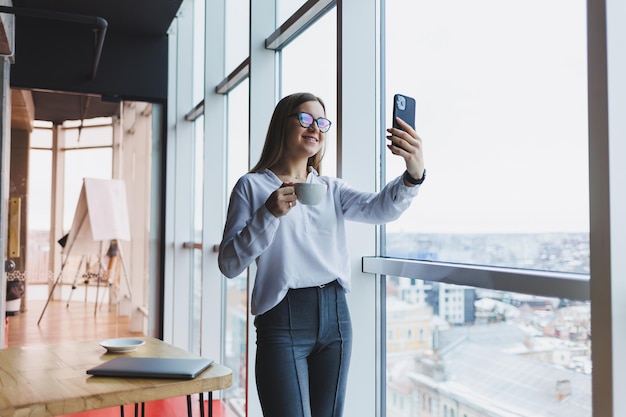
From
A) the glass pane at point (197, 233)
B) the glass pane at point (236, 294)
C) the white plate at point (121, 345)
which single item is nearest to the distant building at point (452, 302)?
the white plate at point (121, 345)

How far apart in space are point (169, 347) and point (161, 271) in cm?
341

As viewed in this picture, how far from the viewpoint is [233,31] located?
3951 mm

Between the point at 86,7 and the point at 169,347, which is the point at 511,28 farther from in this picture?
the point at 86,7

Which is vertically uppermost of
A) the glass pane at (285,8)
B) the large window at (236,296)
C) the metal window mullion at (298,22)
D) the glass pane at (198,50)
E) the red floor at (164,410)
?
the glass pane at (198,50)

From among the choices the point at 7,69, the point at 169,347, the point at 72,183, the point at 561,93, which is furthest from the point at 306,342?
the point at 7,69

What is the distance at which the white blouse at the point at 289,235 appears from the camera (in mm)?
1596

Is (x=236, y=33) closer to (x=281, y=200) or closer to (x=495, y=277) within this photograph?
(x=281, y=200)

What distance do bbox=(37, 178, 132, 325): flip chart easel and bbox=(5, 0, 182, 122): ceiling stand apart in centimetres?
61

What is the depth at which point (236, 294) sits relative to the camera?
382 centimetres

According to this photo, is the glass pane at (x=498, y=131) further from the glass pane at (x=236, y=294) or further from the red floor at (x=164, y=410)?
the red floor at (x=164, y=410)

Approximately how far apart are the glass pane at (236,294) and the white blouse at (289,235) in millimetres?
1954

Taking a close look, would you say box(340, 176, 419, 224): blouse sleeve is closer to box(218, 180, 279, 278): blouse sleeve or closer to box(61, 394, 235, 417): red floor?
box(218, 180, 279, 278): blouse sleeve

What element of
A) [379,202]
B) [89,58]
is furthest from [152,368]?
[89,58]

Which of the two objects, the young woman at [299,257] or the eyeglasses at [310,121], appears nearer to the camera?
the young woman at [299,257]
